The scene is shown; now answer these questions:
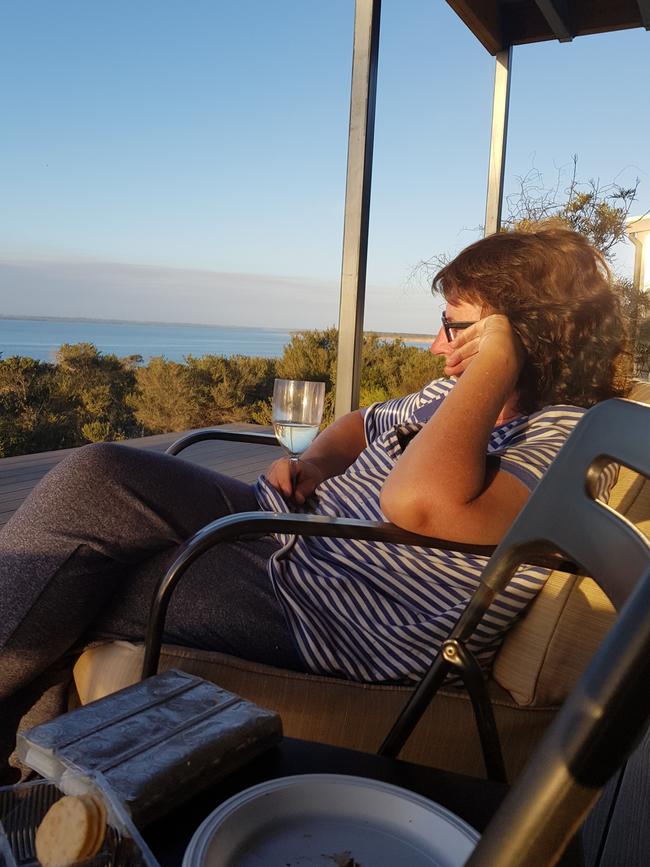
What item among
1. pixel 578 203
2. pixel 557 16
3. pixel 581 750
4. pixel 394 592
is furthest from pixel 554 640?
pixel 578 203

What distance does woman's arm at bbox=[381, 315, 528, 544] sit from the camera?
4.00 ft

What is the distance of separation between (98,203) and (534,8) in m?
18.2

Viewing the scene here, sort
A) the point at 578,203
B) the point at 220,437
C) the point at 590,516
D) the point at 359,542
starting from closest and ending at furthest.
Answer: the point at 590,516
the point at 359,542
the point at 220,437
the point at 578,203

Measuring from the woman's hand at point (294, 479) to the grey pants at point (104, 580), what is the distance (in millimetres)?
237

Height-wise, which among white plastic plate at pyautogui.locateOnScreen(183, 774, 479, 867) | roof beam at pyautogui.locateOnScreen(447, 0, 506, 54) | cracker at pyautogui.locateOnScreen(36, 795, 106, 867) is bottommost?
white plastic plate at pyautogui.locateOnScreen(183, 774, 479, 867)

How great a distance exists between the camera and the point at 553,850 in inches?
13.6

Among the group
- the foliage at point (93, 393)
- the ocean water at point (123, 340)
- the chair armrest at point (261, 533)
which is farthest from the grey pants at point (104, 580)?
the foliage at point (93, 393)

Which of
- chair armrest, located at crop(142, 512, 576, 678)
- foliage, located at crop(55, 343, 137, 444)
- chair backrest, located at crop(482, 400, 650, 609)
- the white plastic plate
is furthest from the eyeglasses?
foliage, located at crop(55, 343, 137, 444)

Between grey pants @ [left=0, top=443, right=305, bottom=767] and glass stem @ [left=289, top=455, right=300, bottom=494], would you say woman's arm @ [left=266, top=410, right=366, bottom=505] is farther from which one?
grey pants @ [left=0, top=443, right=305, bottom=767]

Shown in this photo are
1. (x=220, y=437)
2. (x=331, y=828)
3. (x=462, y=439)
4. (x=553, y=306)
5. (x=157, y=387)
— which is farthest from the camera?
(x=157, y=387)

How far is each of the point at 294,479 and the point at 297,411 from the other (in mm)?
192

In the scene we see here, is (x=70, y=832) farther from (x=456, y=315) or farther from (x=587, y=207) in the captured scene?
→ (x=587, y=207)

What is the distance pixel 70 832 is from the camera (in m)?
0.50

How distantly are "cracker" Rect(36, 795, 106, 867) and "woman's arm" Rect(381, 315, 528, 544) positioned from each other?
0.79 metres
